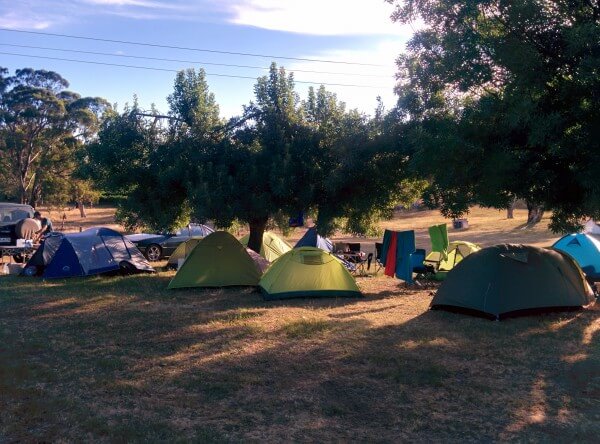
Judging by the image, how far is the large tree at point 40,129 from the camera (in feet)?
131

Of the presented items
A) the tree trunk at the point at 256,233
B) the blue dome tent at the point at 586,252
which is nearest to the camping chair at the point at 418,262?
the blue dome tent at the point at 586,252

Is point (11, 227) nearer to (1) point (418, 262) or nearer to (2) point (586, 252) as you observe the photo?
(1) point (418, 262)

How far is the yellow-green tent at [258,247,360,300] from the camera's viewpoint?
1214 cm

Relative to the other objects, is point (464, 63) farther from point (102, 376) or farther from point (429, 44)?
point (102, 376)

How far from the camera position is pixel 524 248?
412 inches

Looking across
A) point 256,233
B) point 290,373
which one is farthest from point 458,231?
point 290,373

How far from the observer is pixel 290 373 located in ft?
23.0

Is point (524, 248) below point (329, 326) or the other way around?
the other way around

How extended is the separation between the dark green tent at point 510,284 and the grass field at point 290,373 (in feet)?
1.04

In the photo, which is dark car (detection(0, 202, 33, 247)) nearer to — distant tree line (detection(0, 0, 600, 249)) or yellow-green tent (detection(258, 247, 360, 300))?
distant tree line (detection(0, 0, 600, 249))

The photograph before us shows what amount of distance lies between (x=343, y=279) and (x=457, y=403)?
6559 mm

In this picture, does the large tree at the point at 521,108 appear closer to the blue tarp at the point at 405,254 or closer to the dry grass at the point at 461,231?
the blue tarp at the point at 405,254

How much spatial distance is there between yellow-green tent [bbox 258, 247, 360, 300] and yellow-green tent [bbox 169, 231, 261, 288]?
1.34 metres

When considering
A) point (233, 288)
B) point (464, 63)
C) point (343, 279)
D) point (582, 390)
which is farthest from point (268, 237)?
point (582, 390)
